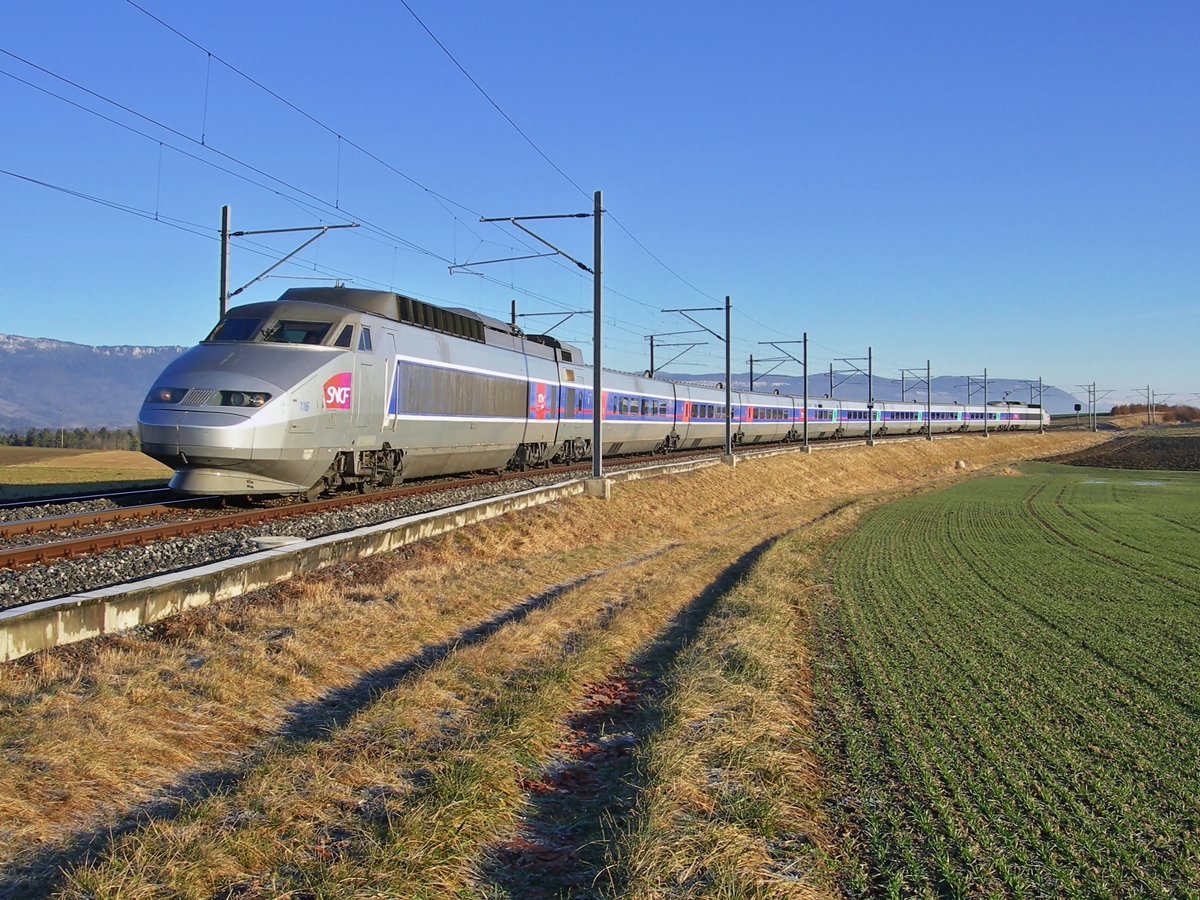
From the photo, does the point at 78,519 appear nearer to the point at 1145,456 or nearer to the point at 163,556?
the point at 163,556

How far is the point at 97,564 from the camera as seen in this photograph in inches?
420

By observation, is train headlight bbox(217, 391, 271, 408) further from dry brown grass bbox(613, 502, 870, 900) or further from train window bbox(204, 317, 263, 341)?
dry brown grass bbox(613, 502, 870, 900)

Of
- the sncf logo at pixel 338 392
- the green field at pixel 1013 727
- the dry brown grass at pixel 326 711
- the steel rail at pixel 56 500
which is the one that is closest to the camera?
the dry brown grass at pixel 326 711

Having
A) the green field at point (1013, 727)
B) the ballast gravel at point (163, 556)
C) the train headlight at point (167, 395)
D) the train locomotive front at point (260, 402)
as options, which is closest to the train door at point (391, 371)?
the train locomotive front at point (260, 402)

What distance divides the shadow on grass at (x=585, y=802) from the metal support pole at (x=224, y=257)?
16361mm

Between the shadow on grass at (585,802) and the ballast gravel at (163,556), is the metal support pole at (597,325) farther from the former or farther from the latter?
the shadow on grass at (585,802)

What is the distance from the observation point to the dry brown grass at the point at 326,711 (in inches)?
185

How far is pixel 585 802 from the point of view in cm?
588

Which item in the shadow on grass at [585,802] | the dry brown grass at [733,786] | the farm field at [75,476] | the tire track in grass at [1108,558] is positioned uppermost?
the farm field at [75,476]

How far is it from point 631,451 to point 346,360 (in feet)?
78.5

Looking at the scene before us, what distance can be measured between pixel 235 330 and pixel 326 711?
10823 mm

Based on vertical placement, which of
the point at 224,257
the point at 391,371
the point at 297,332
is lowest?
the point at 391,371

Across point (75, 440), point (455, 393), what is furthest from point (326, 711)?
point (75, 440)

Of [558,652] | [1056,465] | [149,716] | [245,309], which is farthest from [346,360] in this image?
[1056,465]
